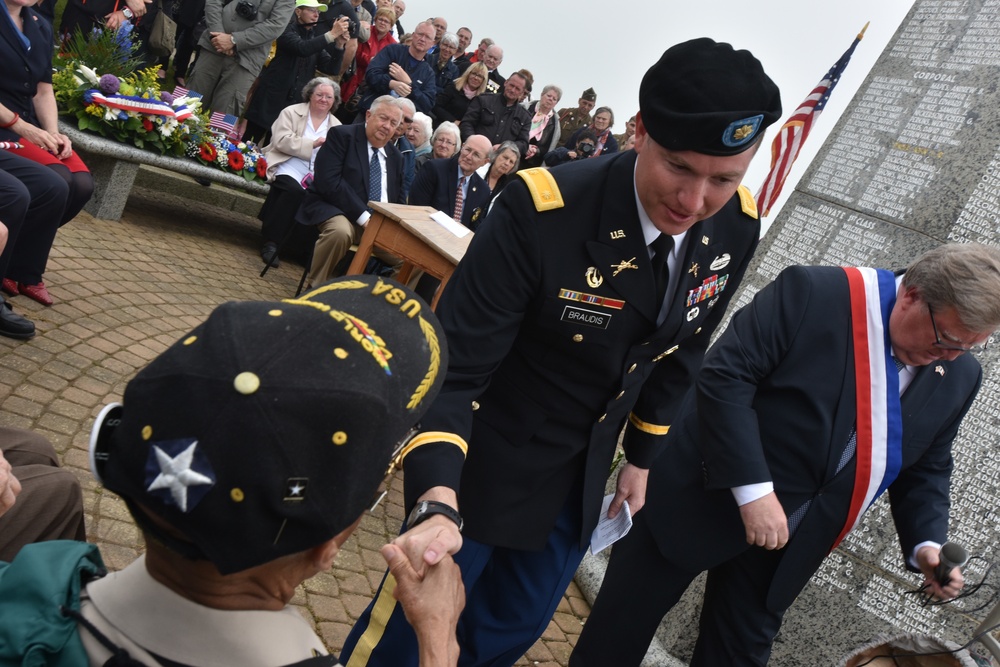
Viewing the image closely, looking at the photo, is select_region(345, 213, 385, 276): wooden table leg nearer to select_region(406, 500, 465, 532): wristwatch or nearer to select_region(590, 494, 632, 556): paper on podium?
select_region(590, 494, 632, 556): paper on podium

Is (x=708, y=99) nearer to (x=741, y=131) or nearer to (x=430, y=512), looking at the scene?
(x=741, y=131)

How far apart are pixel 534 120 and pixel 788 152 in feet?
17.5

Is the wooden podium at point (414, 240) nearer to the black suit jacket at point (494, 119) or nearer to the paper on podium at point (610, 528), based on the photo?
the paper on podium at point (610, 528)

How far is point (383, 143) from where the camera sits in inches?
295

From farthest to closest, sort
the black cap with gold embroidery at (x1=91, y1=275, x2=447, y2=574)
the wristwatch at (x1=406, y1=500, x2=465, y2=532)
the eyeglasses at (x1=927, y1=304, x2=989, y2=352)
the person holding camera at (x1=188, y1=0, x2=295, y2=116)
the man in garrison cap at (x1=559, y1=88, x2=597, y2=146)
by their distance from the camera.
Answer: the man in garrison cap at (x1=559, y1=88, x2=597, y2=146), the person holding camera at (x1=188, y1=0, x2=295, y2=116), the eyeglasses at (x1=927, y1=304, x2=989, y2=352), the wristwatch at (x1=406, y1=500, x2=465, y2=532), the black cap with gold embroidery at (x1=91, y1=275, x2=447, y2=574)

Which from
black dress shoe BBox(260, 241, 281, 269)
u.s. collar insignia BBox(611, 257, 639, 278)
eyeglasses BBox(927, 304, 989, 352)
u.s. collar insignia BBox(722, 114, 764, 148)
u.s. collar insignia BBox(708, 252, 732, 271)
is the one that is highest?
u.s. collar insignia BBox(722, 114, 764, 148)

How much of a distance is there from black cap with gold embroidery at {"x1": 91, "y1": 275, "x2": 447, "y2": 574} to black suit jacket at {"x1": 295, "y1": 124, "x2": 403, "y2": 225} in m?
6.33

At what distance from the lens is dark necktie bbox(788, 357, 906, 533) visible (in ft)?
9.04

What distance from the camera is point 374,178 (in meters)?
7.49

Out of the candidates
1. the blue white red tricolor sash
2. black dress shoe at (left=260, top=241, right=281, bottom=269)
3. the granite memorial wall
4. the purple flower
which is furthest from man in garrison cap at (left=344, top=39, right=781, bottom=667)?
black dress shoe at (left=260, top=241, right=281, bottom=269)

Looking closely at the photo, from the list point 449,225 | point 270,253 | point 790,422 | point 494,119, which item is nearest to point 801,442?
point 790,422

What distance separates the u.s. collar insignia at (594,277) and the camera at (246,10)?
7932mm

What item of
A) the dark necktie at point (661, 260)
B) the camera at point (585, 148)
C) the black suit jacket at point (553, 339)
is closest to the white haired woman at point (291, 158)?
the camera at point (585, 148)

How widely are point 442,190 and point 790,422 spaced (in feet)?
18.1
